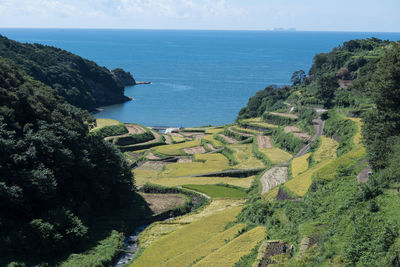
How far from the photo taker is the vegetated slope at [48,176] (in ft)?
78.8

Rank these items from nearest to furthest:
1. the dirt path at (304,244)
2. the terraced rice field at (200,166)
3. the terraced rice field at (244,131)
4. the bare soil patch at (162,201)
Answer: the dirt path at (304,244) < the bare soil patch at (162,201) < the terraced rice field at (200,166) < the terraced rice field at (244,131)

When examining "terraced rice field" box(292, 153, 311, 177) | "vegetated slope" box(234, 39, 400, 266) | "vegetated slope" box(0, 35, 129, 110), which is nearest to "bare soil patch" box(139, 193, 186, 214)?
"vegetated slope" box(234, 39, 400, 266)

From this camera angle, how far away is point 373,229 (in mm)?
15781

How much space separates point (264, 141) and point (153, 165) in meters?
14.8

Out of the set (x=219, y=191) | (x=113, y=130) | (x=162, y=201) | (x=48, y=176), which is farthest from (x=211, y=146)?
(x=48, y=176)

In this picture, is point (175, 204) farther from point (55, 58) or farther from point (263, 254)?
point (55, 58)

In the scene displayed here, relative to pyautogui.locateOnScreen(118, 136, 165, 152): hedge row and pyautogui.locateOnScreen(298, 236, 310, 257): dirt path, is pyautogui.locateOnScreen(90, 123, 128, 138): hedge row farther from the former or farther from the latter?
pyautogui.locateOnScreen(298, 236, 310, 257): dirt path

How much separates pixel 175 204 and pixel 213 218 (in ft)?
20.3

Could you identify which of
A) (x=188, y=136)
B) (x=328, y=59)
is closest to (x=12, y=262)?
(x=188, y=136)

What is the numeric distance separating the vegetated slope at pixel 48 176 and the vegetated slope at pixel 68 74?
5731cm

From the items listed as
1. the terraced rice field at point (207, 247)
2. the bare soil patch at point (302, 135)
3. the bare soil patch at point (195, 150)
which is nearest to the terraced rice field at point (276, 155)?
the bare soil patch at point (302, 135)

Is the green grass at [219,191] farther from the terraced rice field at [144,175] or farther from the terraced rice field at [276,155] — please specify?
the terraced rice field at [276,155]

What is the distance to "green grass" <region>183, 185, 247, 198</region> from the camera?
37.1 metres

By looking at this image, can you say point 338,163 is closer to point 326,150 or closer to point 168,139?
point 326,150
